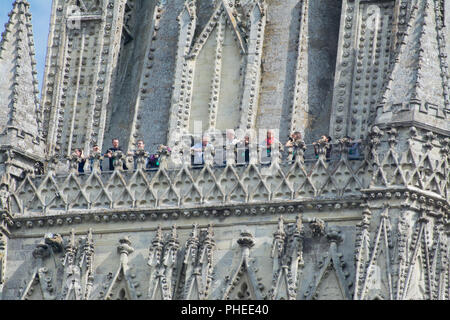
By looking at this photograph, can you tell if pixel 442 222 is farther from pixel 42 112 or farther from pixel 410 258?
→ pixel 42 112

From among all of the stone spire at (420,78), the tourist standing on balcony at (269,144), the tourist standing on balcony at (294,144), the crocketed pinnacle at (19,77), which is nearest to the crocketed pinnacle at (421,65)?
the stone spire at (420,78)

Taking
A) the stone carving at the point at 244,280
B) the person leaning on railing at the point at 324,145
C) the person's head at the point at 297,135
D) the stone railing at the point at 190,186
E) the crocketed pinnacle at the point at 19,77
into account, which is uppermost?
the crocketed pinnacle at the point at 19,77

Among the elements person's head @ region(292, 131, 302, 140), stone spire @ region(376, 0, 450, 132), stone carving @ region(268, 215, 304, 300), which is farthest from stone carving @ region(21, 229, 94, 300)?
stone spire @ region(376, 0, 450, 132)

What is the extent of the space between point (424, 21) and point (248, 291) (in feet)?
19.3

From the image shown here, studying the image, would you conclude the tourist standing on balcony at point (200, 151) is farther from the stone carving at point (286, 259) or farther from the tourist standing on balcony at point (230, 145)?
the stone carving at point (286, 259)

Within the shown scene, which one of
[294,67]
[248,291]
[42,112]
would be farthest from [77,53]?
[248,291]

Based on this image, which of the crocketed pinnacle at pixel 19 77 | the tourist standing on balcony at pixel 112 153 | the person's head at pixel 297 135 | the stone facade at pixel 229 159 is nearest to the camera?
the stone facade at pixel 229 159

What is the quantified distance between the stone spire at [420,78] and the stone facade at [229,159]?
0.04 m

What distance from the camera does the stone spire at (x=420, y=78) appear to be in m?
43.9

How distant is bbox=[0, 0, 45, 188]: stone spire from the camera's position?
46375 mm

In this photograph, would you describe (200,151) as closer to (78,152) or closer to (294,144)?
(294,144)

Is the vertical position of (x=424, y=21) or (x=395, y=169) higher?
(x=424, y=21)

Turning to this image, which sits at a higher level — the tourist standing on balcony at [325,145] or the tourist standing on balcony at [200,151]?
the tourist standing on balcony at [200,151]
